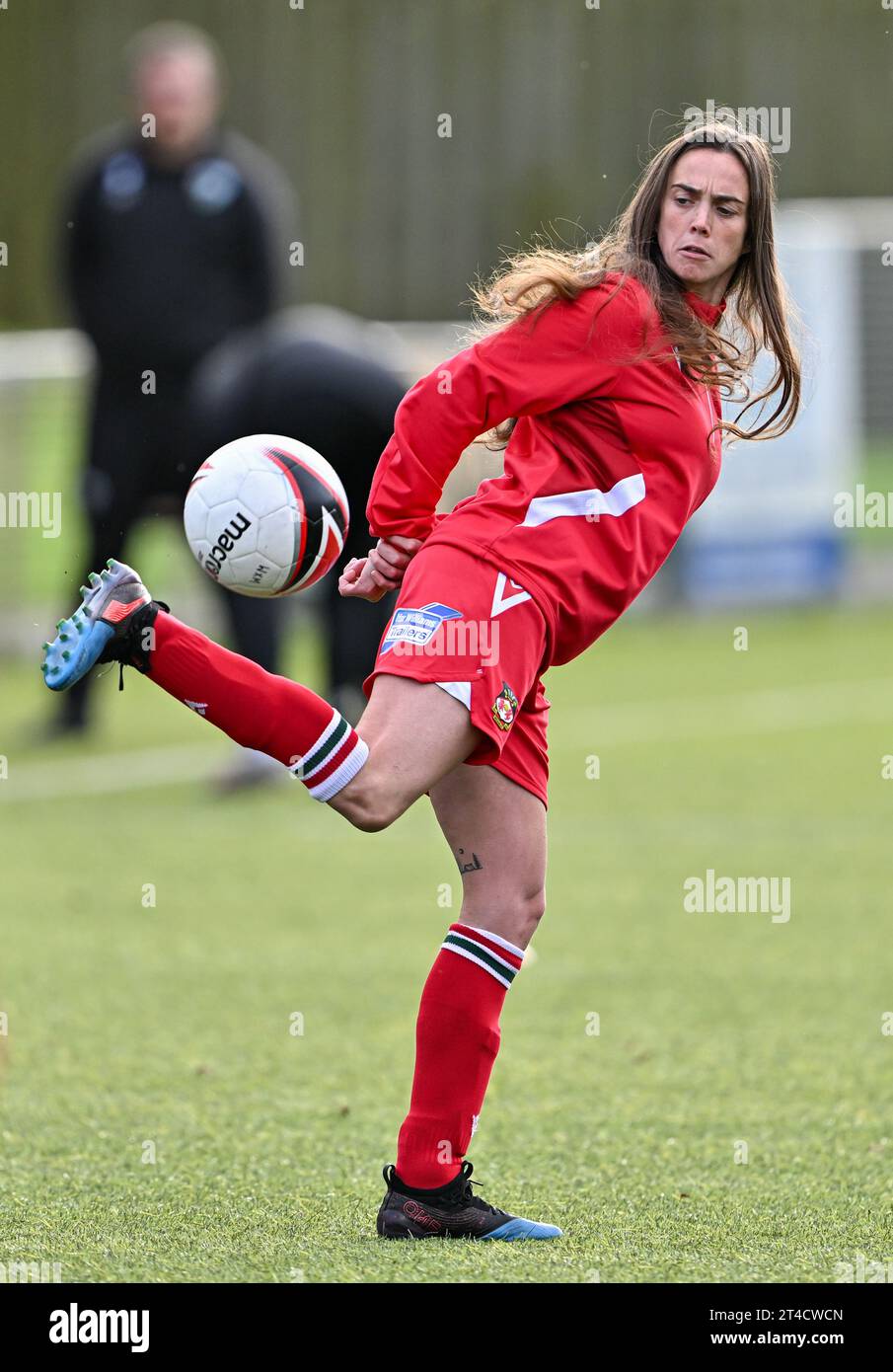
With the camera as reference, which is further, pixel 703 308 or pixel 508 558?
pixel 703 308

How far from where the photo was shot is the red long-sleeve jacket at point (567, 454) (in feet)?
9.59

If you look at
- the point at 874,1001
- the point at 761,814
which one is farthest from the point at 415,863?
the point at 874,1001

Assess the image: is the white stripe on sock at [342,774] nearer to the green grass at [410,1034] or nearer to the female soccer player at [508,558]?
the female soccer player at [508,558]

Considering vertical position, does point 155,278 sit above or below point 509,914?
above

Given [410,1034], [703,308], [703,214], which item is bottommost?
[410,1034]

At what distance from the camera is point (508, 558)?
2922mm

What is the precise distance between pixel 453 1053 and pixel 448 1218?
24cm

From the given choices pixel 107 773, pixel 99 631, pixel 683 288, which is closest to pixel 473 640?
pixel 99 631

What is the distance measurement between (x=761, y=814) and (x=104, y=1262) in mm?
4687

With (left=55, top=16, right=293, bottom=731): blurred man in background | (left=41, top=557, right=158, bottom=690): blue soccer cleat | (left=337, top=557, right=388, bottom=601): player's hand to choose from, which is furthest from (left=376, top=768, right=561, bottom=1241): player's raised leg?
(left=55, top=16, right=293, bottom=731): blurred man in background

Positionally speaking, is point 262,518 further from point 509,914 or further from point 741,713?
point 741,713

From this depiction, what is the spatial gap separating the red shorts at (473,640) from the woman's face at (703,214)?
1.90 feet

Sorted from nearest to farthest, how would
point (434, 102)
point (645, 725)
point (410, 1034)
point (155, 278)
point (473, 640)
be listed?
point (473, 640), point (410, 1034), point (155, 278), point (645, 725), point (434, 102)

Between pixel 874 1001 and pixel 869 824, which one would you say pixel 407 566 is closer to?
pixel 874 1001
